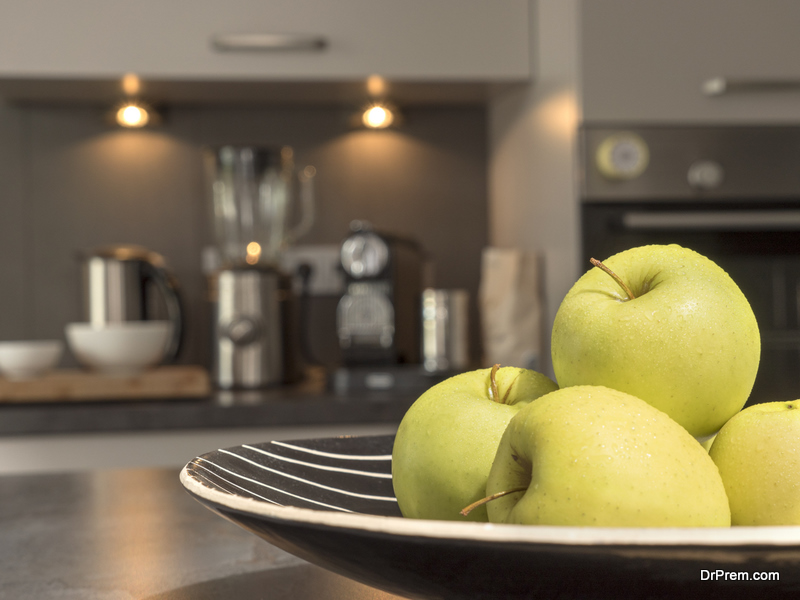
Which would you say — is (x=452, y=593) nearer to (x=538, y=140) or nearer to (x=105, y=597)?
(x=105, y=597)

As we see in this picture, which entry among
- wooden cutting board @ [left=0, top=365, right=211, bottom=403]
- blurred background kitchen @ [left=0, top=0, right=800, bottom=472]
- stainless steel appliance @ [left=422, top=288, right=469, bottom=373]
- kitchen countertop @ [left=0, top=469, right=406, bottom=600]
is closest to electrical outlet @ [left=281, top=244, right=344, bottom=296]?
blurred background kitchen @ [left=0, top=0, right=800, bottom=472]

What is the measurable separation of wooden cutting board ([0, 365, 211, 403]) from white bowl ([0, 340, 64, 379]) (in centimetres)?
2

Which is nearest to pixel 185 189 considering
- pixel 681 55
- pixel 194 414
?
pixel 194 414

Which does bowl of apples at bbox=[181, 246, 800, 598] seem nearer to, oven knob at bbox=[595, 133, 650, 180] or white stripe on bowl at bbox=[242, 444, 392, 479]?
white stripe on bowl at bbox=[242, 444, 392, 479]

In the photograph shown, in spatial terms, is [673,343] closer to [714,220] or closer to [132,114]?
[714,220]

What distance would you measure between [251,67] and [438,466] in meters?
1.46

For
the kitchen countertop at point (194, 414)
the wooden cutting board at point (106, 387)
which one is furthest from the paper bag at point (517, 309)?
the wooden cutting board at point (106, 387)

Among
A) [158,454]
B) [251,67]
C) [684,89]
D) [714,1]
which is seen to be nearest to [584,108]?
[684,89]

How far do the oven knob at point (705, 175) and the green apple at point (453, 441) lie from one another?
124cm

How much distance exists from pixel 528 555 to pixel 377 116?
190 cm

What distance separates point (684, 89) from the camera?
155 cm

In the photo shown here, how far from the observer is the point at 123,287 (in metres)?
1.80

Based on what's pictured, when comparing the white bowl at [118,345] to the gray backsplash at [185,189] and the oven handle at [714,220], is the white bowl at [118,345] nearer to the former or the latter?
the gray backsplash at [185,189]

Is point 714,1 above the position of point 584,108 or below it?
above
